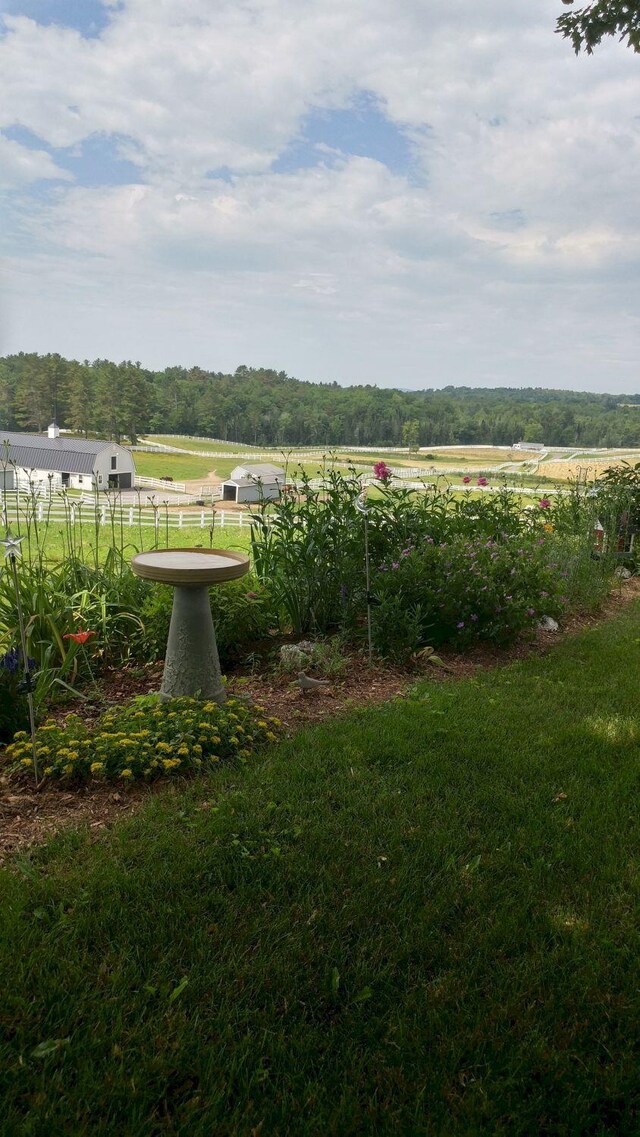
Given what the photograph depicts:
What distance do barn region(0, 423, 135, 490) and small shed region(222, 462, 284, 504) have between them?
2.00 feet

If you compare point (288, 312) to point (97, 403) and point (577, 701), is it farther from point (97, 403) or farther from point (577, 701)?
point (577, 701)

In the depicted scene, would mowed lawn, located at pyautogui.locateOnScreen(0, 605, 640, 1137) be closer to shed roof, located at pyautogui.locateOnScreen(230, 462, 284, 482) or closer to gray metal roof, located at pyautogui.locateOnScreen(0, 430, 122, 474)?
shed roof, located at pyautogui.locateOnScreen(230, 462, 284, 482)

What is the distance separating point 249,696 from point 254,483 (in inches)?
61.6

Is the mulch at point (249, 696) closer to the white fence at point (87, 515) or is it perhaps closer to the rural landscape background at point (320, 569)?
the rural landscape background at point (320, 569)

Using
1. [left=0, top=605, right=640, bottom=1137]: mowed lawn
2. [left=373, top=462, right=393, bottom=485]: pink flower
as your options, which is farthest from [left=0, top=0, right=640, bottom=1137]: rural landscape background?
[left=373, top=462, right=393, bottom=485]: pink flower

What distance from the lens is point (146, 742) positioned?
2.07m

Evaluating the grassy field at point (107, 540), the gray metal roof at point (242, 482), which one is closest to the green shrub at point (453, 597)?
the gray metal roof at point (242, 482)

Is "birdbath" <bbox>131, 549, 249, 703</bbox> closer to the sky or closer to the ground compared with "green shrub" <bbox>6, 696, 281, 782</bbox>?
closer to the sky

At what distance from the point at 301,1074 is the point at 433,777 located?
3.49ft

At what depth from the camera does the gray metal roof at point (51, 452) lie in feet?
11.3

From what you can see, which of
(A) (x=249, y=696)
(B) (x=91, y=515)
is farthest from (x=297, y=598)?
(B) (x=91, y=515)

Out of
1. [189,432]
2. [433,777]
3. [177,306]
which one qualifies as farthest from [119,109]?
[433,777]

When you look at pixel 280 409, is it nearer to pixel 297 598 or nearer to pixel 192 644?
pixel 297 598

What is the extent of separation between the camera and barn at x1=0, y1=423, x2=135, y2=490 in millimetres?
3420
